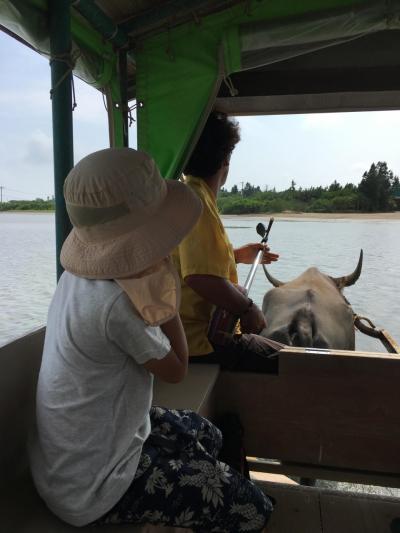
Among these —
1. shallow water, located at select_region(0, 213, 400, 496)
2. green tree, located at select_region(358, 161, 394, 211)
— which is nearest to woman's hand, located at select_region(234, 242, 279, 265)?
shallow water, located at select_region(0, 213, 400, 496)

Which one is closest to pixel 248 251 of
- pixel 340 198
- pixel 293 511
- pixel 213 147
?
pixel 213 147

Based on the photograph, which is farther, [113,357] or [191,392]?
[191,392]

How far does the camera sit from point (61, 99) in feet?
6.25

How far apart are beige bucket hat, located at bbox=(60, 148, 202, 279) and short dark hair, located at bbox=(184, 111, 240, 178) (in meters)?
1.07

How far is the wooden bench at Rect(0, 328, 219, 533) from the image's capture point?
122 centimetres

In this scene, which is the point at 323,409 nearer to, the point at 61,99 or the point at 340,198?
the point at 61,99

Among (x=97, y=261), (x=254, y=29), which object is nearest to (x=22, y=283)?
(x=254, y=29)

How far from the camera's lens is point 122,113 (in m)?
2.52

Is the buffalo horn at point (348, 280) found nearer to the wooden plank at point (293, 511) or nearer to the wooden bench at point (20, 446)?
the wooden plank at point (293, 511)

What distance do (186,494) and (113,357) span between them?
0.39m

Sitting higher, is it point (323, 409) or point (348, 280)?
point (348, 280)

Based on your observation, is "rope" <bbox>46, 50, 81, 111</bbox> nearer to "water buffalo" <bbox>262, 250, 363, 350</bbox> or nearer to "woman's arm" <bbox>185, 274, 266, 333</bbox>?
"woman's arm" <bbox>185, 274, 266, 333</bbox>

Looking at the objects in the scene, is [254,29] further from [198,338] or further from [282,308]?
[282,308]

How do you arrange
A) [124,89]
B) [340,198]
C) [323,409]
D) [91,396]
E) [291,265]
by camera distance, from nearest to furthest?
[91,396] → [323,409] → [124,89] → [340,198] → [291,265]
